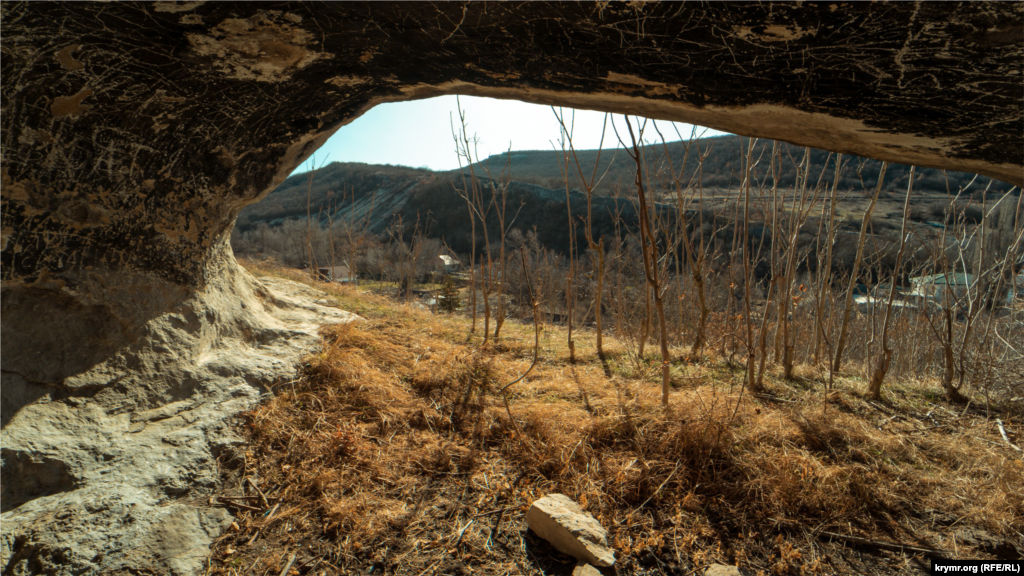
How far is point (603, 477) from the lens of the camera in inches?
103

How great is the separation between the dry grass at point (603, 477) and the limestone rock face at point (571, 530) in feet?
0.22

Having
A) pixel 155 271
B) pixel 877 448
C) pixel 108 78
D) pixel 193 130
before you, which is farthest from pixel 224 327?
pixel 877 448

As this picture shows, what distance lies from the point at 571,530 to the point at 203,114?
2757mm

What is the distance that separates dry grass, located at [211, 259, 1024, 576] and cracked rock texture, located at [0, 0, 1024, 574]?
429 millimetres

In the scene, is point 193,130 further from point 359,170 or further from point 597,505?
point 359,170

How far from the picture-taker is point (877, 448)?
302cm

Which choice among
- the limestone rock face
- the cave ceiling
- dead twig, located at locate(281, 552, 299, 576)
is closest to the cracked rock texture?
the cave ceiling

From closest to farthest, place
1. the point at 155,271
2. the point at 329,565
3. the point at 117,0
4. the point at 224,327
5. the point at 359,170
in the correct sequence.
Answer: the point at 117,0 → the point at 329,565 → the point at 155,271 → the point at 224,327 → the point at 359,170

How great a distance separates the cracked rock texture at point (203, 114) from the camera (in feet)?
5.16

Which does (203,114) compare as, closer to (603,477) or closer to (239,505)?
(239,505)

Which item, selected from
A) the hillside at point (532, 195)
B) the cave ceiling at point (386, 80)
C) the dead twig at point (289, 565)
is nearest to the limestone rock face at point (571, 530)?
the dead twig at point (289, 565)

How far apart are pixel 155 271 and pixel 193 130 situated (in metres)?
0.84

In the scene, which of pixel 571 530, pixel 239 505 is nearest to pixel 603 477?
pixel 571 530

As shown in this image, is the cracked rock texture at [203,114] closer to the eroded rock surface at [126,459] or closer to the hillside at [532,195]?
the eroded rock surface at [126,459]
